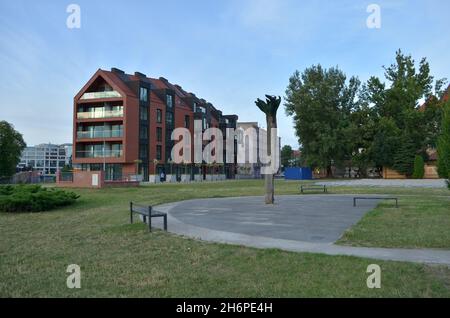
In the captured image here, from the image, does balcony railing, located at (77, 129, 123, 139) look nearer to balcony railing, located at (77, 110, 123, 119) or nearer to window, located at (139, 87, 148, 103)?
balcony railing, located at (77, 110, 123, 119)

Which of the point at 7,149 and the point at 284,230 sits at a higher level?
the point at 7,149

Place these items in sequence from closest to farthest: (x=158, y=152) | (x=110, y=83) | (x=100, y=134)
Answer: (x=100, y=134) < (x=110, y=83) < (x=158, y=152)

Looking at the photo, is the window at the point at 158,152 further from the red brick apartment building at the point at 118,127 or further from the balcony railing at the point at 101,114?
the balcony railing at the point at 101,114

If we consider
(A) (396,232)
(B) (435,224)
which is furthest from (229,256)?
(B) (435,224)

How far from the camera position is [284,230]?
36.8 ft

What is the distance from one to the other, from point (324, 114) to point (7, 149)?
48.1m

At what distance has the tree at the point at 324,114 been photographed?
6312cm

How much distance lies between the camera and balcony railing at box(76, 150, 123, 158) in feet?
182

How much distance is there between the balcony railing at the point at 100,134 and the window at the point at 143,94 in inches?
251

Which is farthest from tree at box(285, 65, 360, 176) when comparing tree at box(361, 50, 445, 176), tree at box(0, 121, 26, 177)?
tree at box(0, 121, 26, 177)

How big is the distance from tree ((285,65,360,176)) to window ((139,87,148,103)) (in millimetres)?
22484

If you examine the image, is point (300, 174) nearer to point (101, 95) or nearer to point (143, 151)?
point (143, 151)

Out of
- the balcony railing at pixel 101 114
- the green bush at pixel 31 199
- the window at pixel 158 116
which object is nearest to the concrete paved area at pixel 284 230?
the green bush at pixel 31 199

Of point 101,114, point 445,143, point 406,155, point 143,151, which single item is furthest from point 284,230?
point 406,155
